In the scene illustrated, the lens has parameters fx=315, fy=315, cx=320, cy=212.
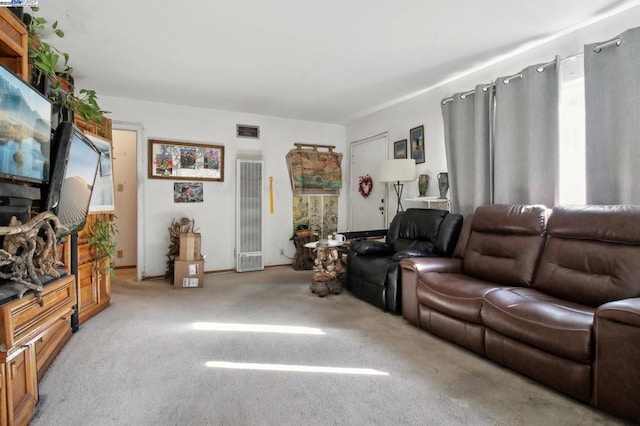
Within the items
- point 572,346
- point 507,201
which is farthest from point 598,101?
point 572,346

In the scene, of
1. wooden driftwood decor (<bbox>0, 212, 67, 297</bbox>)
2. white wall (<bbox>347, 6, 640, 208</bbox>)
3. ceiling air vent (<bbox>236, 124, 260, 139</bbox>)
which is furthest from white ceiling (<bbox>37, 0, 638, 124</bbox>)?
wooden driftwood decor (<bbox>0, 212, 67, 297</bbox>)

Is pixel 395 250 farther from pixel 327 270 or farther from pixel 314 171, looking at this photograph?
pixel 314 171

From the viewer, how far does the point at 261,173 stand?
5039mm

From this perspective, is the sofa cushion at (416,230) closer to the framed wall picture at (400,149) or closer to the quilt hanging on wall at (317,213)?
the framed wall picture at (400,149)

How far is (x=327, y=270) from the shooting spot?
378cm

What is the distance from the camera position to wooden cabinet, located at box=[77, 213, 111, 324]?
2928 millimetres

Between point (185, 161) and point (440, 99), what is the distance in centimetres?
362

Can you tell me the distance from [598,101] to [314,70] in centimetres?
249

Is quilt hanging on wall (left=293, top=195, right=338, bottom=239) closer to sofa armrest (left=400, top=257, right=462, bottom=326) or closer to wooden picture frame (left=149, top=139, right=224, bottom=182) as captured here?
wooden picture frame (left=149, top=139, right=224, bottom=182)

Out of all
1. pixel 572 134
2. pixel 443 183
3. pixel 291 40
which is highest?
pixel 291 40

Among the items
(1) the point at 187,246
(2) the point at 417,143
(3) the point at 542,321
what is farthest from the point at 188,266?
(3) the point at 542,321

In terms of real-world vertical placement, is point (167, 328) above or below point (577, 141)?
below

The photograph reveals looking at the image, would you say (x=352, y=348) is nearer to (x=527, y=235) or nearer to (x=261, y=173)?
(x=527, y=235)

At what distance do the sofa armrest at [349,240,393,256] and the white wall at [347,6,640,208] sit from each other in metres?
0.93
